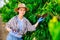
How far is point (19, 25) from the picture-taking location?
16.4ft

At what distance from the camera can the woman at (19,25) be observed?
5.00 m

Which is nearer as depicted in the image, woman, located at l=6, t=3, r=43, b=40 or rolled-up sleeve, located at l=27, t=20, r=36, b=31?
woman, located at l=6, t=3, r=43, b=40

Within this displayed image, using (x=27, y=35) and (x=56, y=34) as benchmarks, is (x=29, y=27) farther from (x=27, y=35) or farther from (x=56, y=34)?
(x=56, y=34)

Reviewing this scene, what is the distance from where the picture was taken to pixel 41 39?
5262 mm

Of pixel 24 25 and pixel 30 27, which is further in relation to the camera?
pixel 30 27

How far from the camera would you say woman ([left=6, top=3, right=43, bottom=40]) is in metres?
5.00

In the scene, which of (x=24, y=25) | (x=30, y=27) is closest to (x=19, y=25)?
(x=24, y=25)

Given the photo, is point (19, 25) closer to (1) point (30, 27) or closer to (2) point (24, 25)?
(2) point (24, 25)

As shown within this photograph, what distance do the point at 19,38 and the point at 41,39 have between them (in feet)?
1.49

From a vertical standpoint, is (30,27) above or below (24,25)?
below

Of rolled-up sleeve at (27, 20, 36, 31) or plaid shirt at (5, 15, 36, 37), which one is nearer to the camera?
plaid shirt at (5, 15, 36, 37)

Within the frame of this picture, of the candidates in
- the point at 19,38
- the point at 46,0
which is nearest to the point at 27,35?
the point at 19,38

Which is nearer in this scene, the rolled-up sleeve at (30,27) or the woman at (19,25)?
the woman at (19,25)

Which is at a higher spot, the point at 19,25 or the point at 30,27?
the point at 19,25
